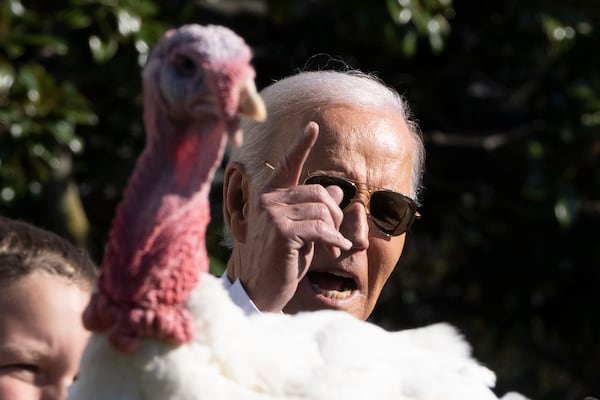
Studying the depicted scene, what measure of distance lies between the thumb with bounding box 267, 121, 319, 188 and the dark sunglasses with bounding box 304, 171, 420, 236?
1.26ft

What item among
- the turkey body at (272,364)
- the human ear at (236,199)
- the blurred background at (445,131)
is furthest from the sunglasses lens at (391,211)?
the blurred background at (445,131)

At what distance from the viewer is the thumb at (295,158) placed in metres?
2.53

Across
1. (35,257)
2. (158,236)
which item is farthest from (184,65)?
(35,257)

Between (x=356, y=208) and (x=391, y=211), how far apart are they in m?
0.11

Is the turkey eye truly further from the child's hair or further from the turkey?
the child's hair

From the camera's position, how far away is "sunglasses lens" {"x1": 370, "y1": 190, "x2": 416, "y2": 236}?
119 inches

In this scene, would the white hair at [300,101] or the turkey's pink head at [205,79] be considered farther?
the white hair at [300,101]

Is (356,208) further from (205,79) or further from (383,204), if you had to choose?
(205,79)

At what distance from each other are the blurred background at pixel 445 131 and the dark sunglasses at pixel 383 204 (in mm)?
1359

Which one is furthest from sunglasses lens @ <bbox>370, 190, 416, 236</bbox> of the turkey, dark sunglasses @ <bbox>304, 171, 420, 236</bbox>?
the turkey

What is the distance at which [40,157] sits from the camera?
17.2 ft

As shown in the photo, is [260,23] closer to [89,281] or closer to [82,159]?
[82,159]

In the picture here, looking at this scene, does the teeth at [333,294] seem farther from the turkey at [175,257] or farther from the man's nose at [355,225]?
the turkey at [175,257]

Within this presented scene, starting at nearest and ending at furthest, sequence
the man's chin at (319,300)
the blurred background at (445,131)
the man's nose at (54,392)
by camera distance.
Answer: the man's nose at (54,392) < the man's chin at (319,300) < the blurred background at (445,131)
